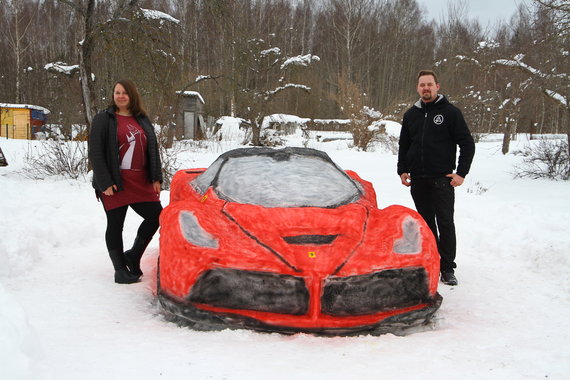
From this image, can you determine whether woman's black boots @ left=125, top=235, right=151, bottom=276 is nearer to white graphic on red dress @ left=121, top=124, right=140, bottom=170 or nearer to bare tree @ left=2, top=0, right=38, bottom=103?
white graphic on red dress @ left=121, top=124, right=140, bottom=170

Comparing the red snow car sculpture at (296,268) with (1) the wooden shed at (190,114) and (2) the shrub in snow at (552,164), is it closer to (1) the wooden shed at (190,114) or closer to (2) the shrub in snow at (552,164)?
(2) the shrub in snow at (552,164)

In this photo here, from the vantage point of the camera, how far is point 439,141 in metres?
3.95

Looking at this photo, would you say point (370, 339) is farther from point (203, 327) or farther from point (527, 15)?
point (527, 15)

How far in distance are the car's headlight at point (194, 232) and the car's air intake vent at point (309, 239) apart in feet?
1.54

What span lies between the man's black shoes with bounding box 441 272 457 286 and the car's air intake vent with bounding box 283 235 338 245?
1.64 m

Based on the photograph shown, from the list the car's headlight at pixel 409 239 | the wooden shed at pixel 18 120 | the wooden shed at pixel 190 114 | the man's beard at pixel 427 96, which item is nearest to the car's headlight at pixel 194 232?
the car's headlight at pixel 409 239

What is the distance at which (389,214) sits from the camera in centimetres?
315

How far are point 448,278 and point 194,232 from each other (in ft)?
7.82

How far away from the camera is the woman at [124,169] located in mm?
3500

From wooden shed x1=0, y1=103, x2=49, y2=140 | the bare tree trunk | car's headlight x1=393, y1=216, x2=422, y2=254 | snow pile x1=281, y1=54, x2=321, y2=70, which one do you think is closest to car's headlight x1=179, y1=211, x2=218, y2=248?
car's headlight x1=393, y1=216, x2=422, y2=254

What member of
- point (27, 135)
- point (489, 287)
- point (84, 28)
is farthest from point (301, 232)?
point (27, 135)

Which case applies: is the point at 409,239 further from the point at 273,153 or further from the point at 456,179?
the point at 273,153

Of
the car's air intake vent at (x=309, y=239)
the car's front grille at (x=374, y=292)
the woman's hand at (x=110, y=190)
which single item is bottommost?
the car's front grille at (x=374, y=292)

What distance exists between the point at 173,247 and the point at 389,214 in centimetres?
153
